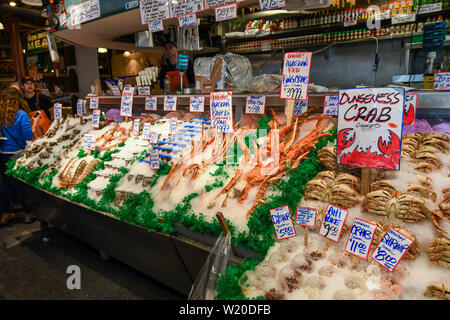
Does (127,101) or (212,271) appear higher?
(127,101)

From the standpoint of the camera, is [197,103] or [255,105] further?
[197,103]

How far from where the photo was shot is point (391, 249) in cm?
138

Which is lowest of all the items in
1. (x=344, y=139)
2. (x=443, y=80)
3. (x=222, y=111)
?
(x=344, y=139)

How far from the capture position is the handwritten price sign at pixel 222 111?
7.89ft

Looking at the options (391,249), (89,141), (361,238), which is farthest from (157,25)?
(391,249)

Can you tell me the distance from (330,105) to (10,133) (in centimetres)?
460

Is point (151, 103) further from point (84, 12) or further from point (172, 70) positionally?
point (172, 70)

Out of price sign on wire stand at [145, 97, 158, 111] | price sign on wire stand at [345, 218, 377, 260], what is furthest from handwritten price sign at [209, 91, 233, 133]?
price sign on wire stand at [145, 97, 158, 111]

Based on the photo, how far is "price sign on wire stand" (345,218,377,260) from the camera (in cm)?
142

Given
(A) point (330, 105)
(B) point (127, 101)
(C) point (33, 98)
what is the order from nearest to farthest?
(A) point (330, 105) < (B) point (127, 101) < (C) point (33, 98)

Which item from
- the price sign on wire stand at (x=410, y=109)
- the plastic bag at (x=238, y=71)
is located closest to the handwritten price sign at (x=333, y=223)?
the price sign on wire stand at (x=410, y=109)

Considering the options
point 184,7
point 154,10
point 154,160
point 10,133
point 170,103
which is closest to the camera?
point 154,160

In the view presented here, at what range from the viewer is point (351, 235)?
4.88ft
